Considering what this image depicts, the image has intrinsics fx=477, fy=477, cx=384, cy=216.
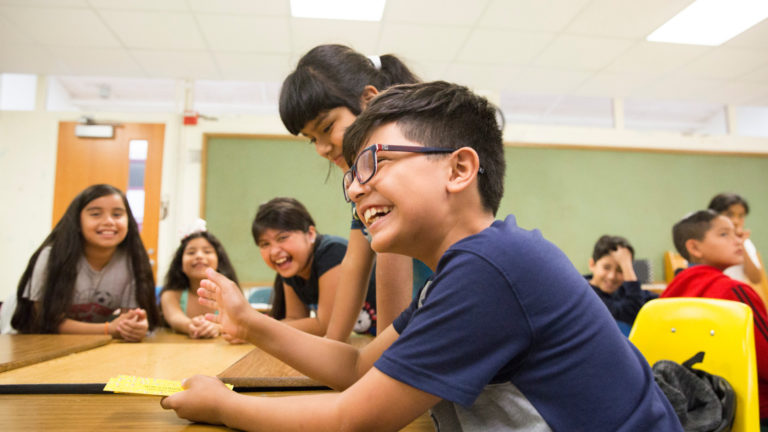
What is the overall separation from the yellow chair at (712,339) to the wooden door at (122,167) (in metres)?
4.19

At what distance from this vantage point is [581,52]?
3914 mm

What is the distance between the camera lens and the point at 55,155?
4.46 meters

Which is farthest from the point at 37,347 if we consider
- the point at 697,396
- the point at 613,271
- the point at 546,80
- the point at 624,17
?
the point at 546,80

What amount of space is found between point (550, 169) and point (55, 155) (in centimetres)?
481

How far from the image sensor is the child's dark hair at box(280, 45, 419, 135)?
3.72 ft

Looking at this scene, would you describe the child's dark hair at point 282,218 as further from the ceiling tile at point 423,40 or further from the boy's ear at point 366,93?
the ceiling tile at point 423,40

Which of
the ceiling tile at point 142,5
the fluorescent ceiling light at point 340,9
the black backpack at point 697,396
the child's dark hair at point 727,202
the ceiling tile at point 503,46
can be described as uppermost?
the fluorescent ceiling light at point 340,9

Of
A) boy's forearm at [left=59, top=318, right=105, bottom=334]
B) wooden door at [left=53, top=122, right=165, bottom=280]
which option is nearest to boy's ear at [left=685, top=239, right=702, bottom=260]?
boy's forearm at [left=59, top=318, right=105, bottom=334]

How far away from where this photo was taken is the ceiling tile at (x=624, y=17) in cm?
328

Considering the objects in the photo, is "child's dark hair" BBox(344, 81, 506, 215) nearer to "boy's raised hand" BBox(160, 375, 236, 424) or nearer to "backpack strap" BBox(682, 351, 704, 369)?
"boy's raised hand" BBox(160, 375, 236, 424)

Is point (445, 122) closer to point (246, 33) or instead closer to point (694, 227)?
point (694, 227)

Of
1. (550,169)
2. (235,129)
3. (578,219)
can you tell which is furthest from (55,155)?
(578,219)

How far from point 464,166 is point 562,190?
14.8 ft

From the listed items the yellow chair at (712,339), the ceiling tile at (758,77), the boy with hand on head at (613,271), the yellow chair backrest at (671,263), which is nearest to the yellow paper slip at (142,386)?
the yellow chair at (712,339)
